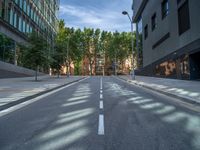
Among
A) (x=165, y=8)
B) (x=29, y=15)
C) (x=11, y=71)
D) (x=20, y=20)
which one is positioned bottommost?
(x=11, y=71)

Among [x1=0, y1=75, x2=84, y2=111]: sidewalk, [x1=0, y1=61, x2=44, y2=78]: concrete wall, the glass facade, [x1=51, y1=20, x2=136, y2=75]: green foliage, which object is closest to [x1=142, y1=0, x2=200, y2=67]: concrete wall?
[x1=0, y1=75, x2=84, y2=111]: sidewalk

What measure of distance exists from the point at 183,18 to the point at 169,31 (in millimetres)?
6438

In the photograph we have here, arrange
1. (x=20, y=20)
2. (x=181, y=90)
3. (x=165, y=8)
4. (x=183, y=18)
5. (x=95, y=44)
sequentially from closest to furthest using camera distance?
1. (x=181, y=90)
2. (x=183, y=18)
3. (x=165, y=8)
4. (x=20, y=20)
5. (x=95, y=44)

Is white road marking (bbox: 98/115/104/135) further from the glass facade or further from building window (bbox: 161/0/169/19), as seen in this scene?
building window (bbox: 161/0/169/19)

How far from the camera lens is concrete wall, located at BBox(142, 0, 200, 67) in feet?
84.4

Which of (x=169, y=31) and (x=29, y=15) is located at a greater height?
(x=29, y=15)

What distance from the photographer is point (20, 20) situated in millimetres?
40375

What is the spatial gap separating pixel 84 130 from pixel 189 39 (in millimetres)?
24504

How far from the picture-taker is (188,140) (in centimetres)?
482

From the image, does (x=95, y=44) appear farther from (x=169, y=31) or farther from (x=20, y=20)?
(x=169, y=31)

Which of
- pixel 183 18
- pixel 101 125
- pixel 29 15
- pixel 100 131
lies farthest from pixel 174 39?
pixel 100 131

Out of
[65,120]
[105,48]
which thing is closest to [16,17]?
[65,120]

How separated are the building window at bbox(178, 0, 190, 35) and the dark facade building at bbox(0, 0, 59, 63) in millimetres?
20661

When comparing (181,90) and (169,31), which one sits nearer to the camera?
(181,90)
